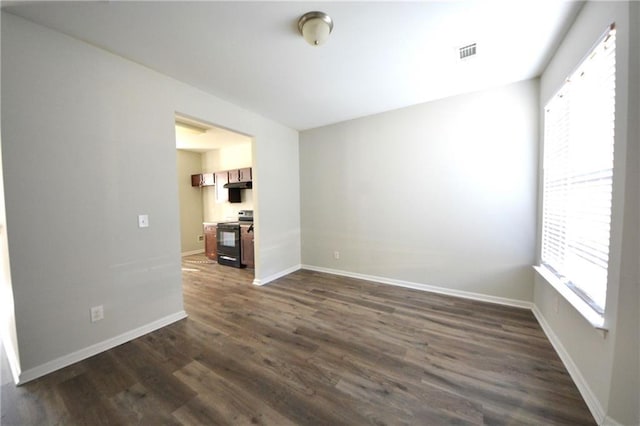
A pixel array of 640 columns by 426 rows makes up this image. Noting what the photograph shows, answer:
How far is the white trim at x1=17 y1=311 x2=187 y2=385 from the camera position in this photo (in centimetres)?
164

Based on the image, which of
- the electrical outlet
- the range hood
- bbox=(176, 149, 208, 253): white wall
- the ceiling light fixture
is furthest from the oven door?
the ceiling light fixture

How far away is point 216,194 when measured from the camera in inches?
219

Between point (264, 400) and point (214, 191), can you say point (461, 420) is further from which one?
point (214, 191)

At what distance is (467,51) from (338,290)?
3.08 m

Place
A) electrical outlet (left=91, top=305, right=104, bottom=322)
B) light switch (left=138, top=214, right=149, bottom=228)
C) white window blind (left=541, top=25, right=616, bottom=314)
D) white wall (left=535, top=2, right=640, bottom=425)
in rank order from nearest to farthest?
white wall (left=535, top=2, right=640, bottom=425)
white window blind (left=541, top=25, right=616, bottom=314)
electrical outlet (left=91, top=305, right=104, bottom=322)
light switch (left=138, top=214, right=149, bottom=228)

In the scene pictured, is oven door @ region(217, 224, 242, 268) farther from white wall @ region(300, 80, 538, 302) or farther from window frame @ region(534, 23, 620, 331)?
window frame @ region(534, 23, 620, 331)

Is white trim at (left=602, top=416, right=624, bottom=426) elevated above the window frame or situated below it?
below

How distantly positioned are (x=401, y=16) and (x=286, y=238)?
3.30 m

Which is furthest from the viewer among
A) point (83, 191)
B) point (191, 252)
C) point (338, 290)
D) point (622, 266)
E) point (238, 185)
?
point (191, 252)

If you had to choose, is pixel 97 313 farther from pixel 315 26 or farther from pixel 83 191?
pixel 315 26

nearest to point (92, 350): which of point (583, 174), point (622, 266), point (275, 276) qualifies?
point (275, 276)

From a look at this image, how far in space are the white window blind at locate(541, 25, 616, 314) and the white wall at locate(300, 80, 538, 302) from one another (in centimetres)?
40

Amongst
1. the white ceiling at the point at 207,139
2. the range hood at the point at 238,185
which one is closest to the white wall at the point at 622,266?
the white ceiling at the point at 207,139

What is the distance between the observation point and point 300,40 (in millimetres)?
1849
